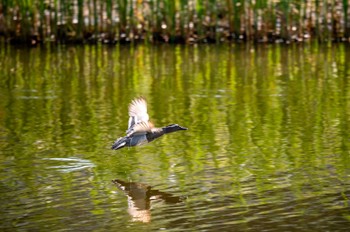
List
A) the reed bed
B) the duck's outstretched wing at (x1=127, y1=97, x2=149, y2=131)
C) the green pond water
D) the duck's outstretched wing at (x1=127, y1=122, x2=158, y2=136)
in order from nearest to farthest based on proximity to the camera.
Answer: the green pond water < the duck's outstretched wing at (x1=127, y1=122, x2=158, y2=136) < the duck's outstretched wing at (x1=127, y1=97, x2=149, y2=131) < the reed bed

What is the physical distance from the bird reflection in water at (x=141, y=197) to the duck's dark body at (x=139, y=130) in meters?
0.26

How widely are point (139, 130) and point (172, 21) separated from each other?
22.6 ft

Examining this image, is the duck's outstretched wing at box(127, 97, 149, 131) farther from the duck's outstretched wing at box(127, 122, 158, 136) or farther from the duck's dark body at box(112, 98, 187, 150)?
the duck's outstretched wing at box(127, 122, 158, 136)

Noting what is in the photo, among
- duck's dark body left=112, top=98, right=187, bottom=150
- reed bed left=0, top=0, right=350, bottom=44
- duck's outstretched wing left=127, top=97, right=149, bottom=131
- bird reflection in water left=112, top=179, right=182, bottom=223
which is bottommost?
bird reflection in water left=112, top=179, right=182, bottom=223

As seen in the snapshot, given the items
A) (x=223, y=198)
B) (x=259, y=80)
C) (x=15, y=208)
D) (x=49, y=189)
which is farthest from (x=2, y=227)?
(x=259, y=80)

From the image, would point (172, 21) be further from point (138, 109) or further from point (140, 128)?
point (140, 128)

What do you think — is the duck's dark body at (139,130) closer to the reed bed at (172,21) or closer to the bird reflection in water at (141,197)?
the bird reflection in water at (141,197)

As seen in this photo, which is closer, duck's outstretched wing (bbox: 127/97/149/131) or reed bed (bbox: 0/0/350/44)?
duck's outstretched wing (bbox: 127/97/149/131)

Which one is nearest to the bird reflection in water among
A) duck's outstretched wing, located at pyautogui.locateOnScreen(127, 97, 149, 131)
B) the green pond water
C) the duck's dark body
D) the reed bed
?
the green pond water

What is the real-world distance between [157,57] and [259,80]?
2.11m

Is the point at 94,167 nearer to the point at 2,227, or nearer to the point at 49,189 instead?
the point at 49,189

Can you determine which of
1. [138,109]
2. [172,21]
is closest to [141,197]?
[138,109]

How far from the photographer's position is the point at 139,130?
589 cm

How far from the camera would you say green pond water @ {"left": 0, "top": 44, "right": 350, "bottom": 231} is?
5.07m
